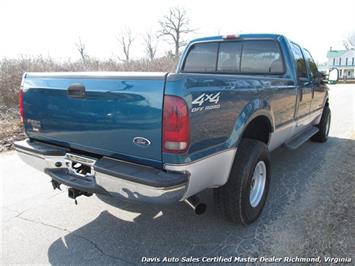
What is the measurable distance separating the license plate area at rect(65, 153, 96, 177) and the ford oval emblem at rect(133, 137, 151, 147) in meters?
0.49

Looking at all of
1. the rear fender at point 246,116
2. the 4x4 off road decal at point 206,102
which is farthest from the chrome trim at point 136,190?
the rear fender at point 246,116

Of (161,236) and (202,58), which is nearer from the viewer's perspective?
(161,236)

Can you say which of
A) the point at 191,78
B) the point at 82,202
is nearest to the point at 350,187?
the point at 191,78

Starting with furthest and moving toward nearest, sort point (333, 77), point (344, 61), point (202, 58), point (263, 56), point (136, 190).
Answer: point (344, 61), point (333, 77), point (202, 58), point (263, 56), point (136, 190)

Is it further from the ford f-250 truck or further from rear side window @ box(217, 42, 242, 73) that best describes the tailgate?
rear side window @ box(217, 42, 242, 73)

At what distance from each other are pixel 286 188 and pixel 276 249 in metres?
1.43

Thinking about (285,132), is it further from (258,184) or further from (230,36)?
(230,36)

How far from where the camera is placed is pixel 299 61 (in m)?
4.38

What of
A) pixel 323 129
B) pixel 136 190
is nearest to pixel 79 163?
pixel 136 190

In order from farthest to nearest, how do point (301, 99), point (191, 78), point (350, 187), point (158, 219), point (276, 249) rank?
point (301, 99), point (350, 187), point (158, 219), point (276, 249), point (191, 78)

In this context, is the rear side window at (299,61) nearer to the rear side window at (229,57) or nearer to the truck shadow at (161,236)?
the rear side window at (229,57)

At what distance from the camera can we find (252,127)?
10.6ft

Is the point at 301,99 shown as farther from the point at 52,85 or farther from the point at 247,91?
the point at 52,85

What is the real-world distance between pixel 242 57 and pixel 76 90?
8.46ft
